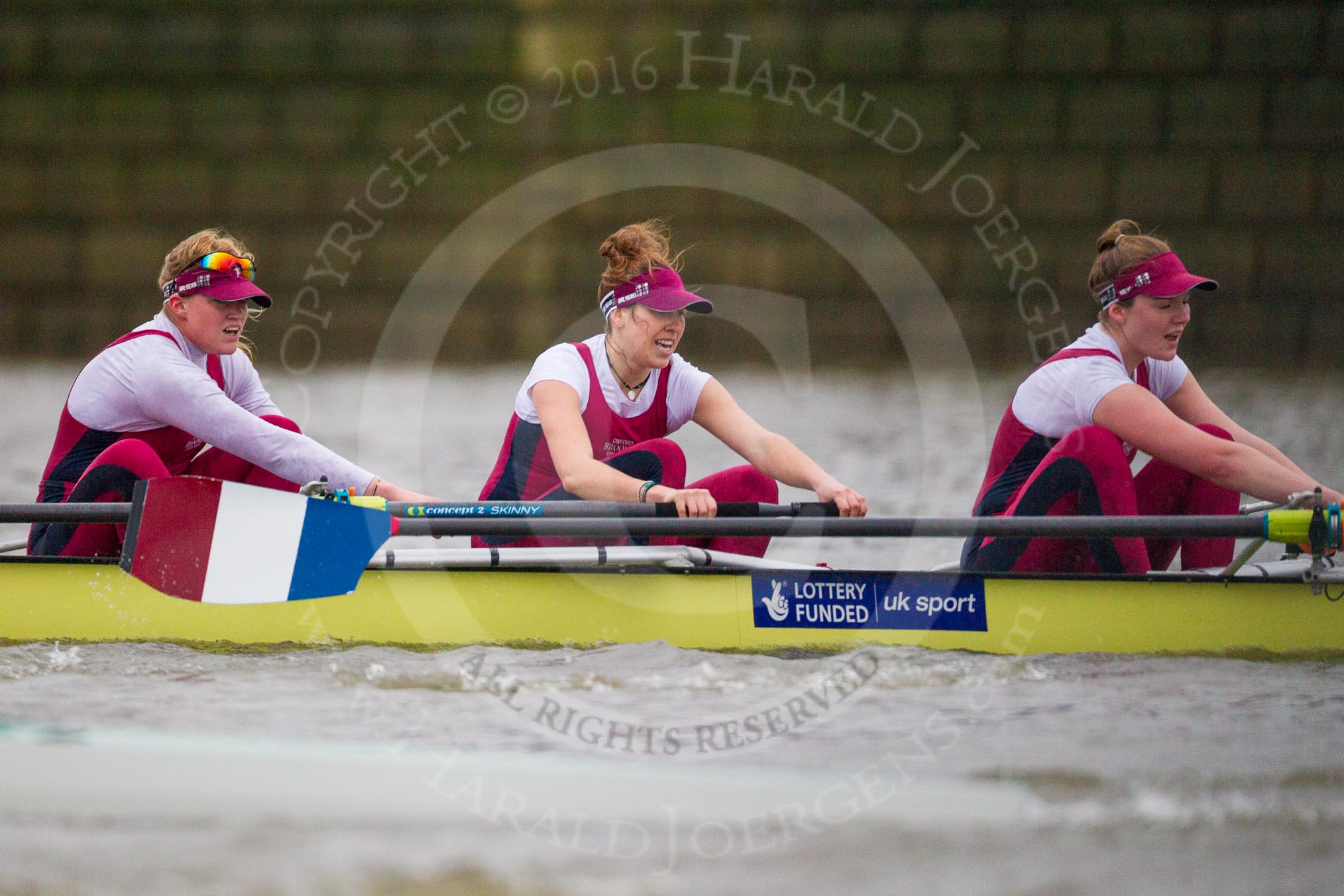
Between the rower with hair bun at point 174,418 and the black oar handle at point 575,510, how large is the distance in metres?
0.10

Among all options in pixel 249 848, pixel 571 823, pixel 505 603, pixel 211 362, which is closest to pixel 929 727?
pixel 571 823

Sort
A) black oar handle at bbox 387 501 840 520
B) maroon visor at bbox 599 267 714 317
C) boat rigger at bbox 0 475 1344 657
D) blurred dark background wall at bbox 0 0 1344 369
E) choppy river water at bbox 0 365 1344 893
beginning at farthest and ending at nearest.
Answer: blurred dark background wall at bbox 0 0 1344 369, maroon visor at bbox 599 267 714 317, black oar handle at bbox 387 501 840 520, boat rigger at bbox 0 475 1344 657, choppy river water at bbox 0 365 1344 893

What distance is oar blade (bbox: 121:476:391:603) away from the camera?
3.61 m

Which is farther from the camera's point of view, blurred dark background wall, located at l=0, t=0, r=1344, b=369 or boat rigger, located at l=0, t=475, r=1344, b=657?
blurred dark background wall, located at l=0, t=0, r=1344, b=369

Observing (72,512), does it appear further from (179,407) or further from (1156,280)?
(1156,280)

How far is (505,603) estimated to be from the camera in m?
3.72

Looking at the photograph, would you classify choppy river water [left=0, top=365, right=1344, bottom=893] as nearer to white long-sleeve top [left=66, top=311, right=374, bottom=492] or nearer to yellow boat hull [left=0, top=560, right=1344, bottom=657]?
yellow boat hull [left=0, top=560, right=1344, bottom=657]

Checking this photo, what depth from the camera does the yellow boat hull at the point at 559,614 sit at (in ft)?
11.5

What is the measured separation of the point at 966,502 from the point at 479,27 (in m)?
10.9

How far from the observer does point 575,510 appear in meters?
3.61

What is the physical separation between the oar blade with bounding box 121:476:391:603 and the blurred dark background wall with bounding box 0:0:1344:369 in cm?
1230

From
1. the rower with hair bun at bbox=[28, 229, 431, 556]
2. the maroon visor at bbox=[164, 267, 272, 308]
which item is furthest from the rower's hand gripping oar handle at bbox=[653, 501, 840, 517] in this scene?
the maroon visor at bbox=[164, 267, 272, 308]

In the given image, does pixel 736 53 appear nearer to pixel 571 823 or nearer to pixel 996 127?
pixel 996 127

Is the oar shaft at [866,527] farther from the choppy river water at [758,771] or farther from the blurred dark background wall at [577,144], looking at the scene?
the blurred dark background wall at [577,144]
